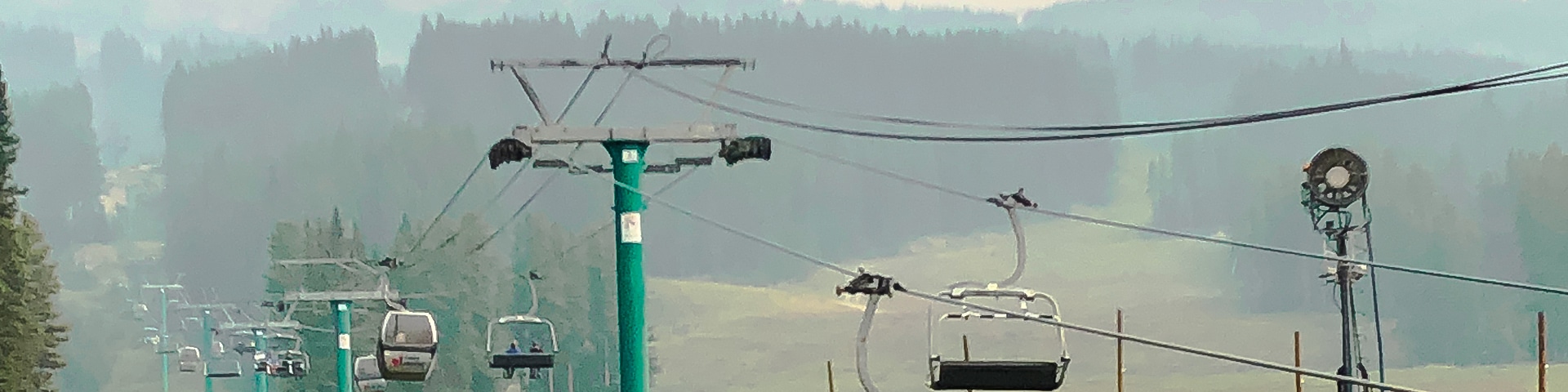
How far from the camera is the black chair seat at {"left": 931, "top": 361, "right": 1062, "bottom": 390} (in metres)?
17.3

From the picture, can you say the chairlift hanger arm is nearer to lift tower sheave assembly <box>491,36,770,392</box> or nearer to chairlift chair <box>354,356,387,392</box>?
lift tower sheave assembly <box>491,36,770,392</box>

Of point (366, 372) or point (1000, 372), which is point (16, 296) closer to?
point (366, 372)

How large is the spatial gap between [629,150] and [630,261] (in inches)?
42.9

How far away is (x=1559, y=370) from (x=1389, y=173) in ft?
218

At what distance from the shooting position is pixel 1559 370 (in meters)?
112

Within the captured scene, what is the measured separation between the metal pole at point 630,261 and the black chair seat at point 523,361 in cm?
1651

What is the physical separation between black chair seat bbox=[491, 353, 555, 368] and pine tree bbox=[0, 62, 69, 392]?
1694 centimetres

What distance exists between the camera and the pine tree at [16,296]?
165 ft

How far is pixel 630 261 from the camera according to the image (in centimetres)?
2078

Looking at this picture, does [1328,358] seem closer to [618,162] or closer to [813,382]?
[813,382]

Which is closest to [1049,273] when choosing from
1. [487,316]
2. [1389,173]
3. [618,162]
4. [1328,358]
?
[1389,173]

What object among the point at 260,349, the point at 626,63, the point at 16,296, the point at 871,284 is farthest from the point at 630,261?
the point at 260,349

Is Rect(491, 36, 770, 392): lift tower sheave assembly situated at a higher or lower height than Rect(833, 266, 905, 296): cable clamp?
higher

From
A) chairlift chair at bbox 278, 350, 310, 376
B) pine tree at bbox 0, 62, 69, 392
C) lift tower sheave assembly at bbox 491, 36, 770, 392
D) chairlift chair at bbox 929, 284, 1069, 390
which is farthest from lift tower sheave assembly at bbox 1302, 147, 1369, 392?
chairlift chair at bbox 278, 350, 310, 376
